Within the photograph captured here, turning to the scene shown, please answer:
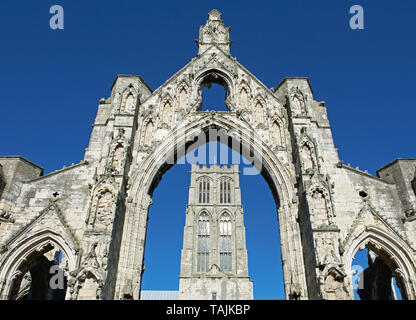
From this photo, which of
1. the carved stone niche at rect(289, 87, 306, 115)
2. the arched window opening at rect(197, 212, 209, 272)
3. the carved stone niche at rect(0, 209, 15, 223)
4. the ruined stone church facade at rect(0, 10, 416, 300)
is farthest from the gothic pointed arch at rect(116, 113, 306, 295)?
the arched window opening at rect(197, 212, 209, 272)

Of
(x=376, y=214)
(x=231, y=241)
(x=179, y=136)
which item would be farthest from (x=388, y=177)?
(x=231, y=241)

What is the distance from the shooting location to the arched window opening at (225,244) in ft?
141

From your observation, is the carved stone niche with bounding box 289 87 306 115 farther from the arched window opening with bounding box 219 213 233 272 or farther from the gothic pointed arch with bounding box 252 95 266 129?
the arched window opening with bounding box 219 213 233 272

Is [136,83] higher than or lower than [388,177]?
higher

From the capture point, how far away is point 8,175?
11602 millimetres

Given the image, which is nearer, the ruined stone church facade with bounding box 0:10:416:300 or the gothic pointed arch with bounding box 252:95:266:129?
the ruined stone church facade with bounding box 0:10:416:300

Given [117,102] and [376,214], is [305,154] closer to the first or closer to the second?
[376,214]

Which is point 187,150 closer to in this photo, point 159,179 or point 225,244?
point 159,179

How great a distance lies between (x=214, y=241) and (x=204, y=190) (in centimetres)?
799

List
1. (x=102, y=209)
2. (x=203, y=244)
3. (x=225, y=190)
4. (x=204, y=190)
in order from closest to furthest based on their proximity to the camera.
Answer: (x=102, y=209) → (x=203, y=244) → (x=204, y=190) → (x=225, y=190)

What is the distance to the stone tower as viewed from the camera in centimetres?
3950

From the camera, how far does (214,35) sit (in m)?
17.1

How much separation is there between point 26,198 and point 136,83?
19.6 feet

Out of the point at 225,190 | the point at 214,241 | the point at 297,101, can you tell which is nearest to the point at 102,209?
the point at 297,101
